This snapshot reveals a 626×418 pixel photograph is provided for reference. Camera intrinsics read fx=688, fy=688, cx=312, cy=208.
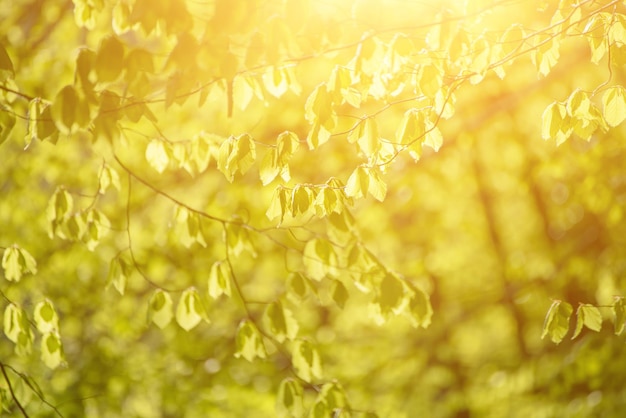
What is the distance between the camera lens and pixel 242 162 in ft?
9.77

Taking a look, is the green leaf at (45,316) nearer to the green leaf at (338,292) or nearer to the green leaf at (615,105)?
the green leaf at (338,292)

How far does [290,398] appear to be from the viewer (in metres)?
3.76

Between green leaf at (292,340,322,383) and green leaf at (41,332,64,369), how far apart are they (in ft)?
4.35

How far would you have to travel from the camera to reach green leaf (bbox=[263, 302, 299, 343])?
12.2 ft

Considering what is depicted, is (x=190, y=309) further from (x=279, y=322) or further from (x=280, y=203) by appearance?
(x=280, y=203)

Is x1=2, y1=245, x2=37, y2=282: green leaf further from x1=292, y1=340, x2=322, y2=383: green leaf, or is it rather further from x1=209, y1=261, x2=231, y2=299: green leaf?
x1=292, y1=340, x2=322, y2=383: green leaf

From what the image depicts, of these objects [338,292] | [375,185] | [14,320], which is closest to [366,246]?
[338,292]

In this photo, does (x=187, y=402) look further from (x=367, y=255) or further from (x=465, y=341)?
(x=367, y=255)

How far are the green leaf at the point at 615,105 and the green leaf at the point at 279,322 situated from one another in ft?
6.22

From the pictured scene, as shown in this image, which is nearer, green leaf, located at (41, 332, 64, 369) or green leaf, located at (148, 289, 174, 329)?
green leaf, located at (148, 289, 174, 329)

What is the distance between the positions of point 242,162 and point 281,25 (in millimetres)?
720

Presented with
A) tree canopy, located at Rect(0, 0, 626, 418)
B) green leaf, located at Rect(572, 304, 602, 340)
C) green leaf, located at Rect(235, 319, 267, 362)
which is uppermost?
green leaf, located at Rect(572, 304, 602, 340)

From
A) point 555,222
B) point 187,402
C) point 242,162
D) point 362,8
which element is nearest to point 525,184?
point 555,222

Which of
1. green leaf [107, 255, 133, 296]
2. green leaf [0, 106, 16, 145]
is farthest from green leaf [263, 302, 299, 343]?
green leaf [0, 106, 16, 145]
